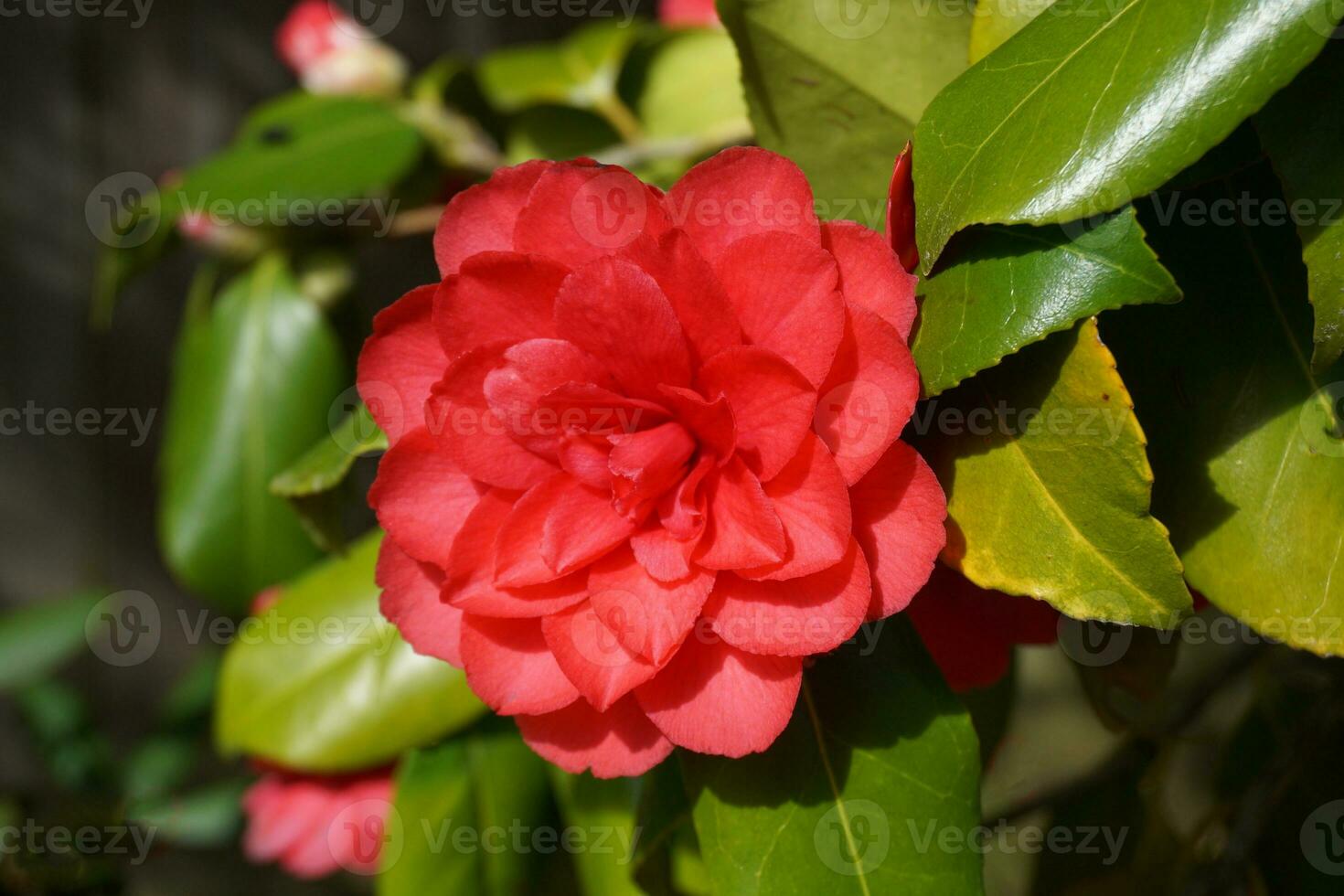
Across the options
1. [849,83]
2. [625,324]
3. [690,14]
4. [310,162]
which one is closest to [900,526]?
[625,324]

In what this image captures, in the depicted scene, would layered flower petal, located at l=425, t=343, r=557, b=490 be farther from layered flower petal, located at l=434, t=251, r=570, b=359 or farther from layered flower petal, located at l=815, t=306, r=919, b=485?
layered flower petal, located at l=815, t=306, r=919, b=485

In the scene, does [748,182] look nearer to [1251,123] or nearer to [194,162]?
[1251,123]

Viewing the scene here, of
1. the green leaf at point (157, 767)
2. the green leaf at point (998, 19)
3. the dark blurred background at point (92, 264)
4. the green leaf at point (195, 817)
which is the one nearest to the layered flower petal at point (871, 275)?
the green leaf at point (998, 19)

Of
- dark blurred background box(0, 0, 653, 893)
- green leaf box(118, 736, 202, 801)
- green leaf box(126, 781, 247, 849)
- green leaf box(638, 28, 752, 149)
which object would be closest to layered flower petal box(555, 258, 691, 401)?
green leaf box(638, 28, 752, 149)

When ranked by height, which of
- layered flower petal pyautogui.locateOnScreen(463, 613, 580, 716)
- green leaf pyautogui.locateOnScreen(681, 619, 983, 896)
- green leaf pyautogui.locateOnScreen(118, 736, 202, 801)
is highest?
layered flower petal pyautogui.locateOnScreen(463, 613, 580, 716)

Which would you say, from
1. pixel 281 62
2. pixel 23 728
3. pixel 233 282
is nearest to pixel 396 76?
pixel 233 282

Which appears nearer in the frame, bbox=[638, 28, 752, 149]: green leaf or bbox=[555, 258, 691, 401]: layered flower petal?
bbox=[555, 258, 691, 401]: layered flower petal

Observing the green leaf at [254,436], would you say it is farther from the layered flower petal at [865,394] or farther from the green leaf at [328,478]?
the layered flower petal at [865,394]

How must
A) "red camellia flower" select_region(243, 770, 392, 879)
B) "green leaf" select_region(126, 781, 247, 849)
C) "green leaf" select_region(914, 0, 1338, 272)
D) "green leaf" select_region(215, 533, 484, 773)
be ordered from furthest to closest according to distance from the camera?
"green leaf" select_region(126, 781, 247, 849), "red camellia flower" select_region(243, 770, 392, 879), "green leaf" select_region(215, 533, 484, 773), "green leaf" select_region(914, 0, 1338, 272)
